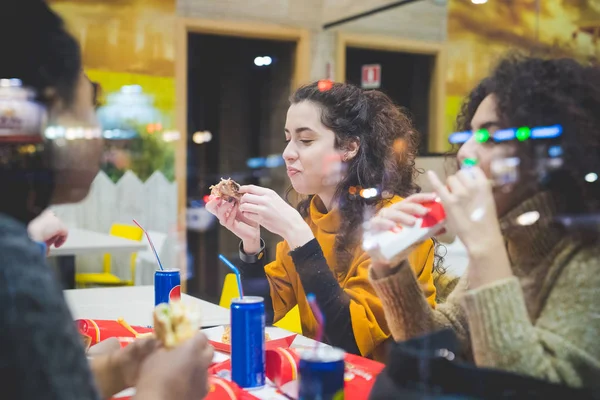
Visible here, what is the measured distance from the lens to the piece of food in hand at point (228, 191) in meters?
1.86

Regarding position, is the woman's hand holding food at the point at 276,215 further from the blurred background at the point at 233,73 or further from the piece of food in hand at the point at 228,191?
the blurred background at the point at 233,73

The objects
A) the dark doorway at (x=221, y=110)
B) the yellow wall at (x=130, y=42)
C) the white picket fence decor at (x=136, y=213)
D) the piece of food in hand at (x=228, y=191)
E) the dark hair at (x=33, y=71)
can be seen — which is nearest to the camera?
the dark hair at (x=33, y=71)

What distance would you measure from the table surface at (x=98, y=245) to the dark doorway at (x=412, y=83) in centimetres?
157

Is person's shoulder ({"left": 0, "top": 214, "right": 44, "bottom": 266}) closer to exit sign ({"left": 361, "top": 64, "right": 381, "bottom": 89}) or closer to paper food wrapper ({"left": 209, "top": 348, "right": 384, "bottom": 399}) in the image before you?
paper food wrapper ({"left": 209, "top": 348, "right": 384, "bottom": 399})

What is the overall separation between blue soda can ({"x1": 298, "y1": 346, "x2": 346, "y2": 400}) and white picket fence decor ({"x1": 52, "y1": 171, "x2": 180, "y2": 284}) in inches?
51.6

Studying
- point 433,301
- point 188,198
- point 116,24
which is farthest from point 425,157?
point 188,198

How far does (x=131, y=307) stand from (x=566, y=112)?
5.26 ft

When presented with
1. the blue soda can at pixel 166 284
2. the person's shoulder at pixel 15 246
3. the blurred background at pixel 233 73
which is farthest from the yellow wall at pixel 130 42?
the blue soda can at pixel 166 284

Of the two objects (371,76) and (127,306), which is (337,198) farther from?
(127,306)

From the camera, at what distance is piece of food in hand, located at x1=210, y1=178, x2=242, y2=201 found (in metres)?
1.86

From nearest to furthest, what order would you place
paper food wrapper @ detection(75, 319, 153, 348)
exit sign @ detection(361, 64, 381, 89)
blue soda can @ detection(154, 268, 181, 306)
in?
paper food wrapper @ detection(75, 319, 153, 348) → blue soda can @ detection(154, 268, 181, 306) → exit sign @ detection(361, 64, 381, 89)

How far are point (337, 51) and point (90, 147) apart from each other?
3.11 m

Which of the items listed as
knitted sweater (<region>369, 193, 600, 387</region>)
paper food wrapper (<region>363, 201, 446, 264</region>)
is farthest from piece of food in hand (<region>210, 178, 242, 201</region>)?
knitted sweater (<region>369, 193, 600, 387</region>)

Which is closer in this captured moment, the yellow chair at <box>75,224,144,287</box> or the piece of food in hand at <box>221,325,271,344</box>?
the piece of food in hand at <box>221,325,271,344</box>
